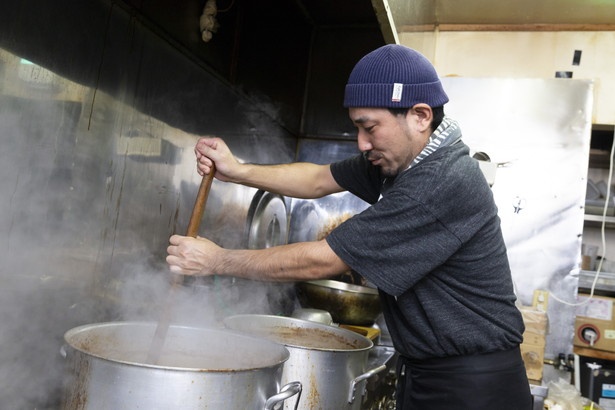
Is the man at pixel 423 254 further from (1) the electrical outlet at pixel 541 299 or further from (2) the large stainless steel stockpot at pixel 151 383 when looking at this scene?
(1) the electrical outlet at pixel 541 299

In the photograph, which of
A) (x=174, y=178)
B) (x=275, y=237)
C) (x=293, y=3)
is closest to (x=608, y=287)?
(x=275, y=237)

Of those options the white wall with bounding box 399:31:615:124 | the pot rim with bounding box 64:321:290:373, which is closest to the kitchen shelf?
the white wall with bounding box 399:31:615:124

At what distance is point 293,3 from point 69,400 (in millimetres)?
3105

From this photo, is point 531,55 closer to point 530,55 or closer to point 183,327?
point 530,55

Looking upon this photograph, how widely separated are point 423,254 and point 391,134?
0.40 metres

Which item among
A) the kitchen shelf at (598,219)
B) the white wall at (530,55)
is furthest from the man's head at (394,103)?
the kitchen shelf at (598,219)

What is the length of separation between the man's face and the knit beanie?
0.04 meters

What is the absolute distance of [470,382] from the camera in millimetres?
1751

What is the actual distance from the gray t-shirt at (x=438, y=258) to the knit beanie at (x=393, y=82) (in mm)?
197

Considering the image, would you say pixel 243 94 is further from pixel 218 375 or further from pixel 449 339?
pixel 218 375

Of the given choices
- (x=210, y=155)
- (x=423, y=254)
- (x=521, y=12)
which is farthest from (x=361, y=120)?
(x=521, y=12)

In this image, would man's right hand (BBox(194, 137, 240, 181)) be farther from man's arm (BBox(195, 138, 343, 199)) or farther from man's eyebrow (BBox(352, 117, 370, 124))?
man's eyebrow (BBox(352, 117, 370, 124))

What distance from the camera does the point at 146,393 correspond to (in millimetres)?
1093

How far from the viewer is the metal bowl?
288 centimetres
